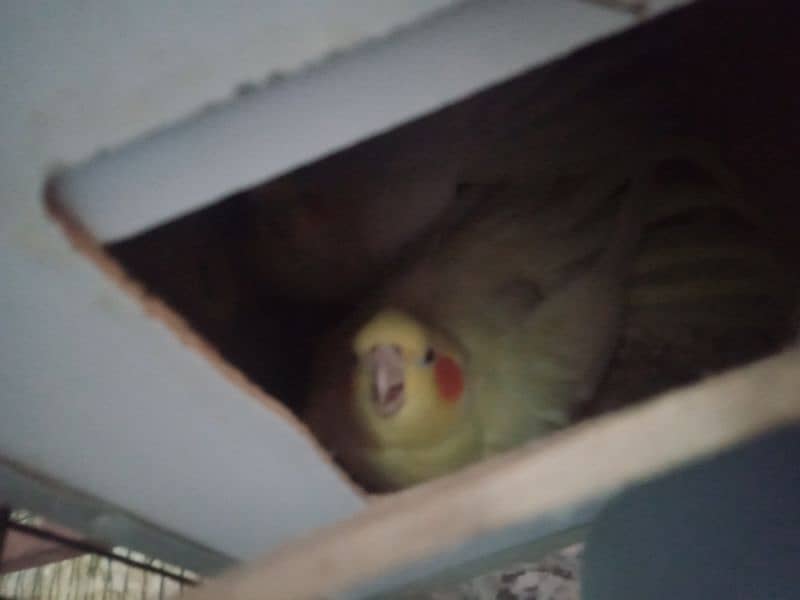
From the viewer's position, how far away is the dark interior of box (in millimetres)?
733

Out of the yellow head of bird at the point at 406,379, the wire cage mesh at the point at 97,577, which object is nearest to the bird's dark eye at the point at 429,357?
the yellow head of bird at the point at 406,379

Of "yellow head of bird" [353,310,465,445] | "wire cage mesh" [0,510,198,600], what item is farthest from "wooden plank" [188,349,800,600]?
"wire cage mesh" [0,510,198,600]

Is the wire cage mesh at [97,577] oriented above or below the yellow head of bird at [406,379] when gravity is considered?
below

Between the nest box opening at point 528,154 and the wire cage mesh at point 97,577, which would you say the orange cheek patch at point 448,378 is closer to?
the nest box opening at point 528,154

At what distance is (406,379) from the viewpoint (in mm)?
721

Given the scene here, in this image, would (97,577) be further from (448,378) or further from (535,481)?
(535,481)

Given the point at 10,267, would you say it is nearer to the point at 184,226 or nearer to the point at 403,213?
the point at 184,226

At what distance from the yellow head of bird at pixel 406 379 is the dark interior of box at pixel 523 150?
10 centimetres

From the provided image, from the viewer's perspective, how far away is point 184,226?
25.3 inches

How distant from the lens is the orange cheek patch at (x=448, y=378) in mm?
727

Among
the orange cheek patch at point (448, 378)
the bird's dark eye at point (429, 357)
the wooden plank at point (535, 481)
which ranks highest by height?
the bird's dark eye at point (429, 357)

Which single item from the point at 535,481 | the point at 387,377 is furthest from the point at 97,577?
the point at 535,481

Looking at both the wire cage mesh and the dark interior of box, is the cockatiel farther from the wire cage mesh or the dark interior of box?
the wire cage mesh

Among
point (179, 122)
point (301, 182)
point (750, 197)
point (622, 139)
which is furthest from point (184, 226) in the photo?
point (750, 197)
